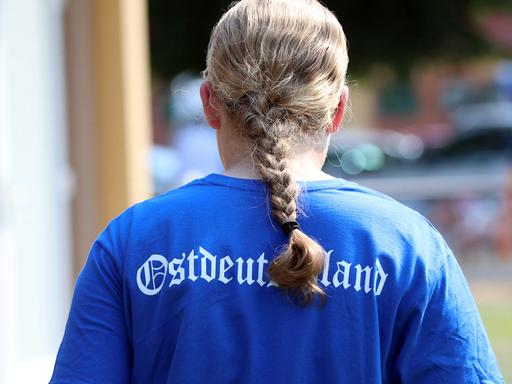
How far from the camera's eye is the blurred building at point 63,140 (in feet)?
16.8

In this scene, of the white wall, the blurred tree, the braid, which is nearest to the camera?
the braid

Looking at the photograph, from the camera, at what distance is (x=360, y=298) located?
5.98 ft

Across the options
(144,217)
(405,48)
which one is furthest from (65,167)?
(405,48)

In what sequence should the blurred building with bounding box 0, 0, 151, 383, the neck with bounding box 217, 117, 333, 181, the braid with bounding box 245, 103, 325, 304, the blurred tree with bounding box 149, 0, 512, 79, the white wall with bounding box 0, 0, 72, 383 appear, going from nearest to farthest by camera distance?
1. the braid with bounding box 245, 103, 325, 304
2. the neck with bounding box 217, 117, 333, 181
3. the white wall with bounding box 0, 0, 72, 383
4. the blurred building with bounding box 0, 0, 151, 383
5. the blurred tree with bounding box 149, 0, 512, 79

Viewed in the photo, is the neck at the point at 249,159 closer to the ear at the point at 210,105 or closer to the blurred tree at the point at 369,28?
the ear at the point at 210,105

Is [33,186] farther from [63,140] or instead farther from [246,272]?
[246,272]

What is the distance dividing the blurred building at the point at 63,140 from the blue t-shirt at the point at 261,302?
327cm

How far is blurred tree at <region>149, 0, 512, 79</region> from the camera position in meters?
13.5

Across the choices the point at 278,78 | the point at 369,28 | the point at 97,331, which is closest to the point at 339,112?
the point at 278,78

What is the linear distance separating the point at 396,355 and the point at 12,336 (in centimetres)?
324

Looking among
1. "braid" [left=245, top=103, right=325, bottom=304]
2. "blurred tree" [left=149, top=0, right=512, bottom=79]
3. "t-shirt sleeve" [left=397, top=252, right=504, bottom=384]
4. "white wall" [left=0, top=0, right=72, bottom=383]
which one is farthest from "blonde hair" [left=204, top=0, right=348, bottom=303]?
"blurred tree" [left=149, top=0, right=512, bottom=79]

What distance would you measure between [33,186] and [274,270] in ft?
11.8

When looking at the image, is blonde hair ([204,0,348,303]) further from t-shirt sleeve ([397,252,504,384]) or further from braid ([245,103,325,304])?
t-shirt sleeve ([397,252,504,384])

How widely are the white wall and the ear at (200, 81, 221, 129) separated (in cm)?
289
